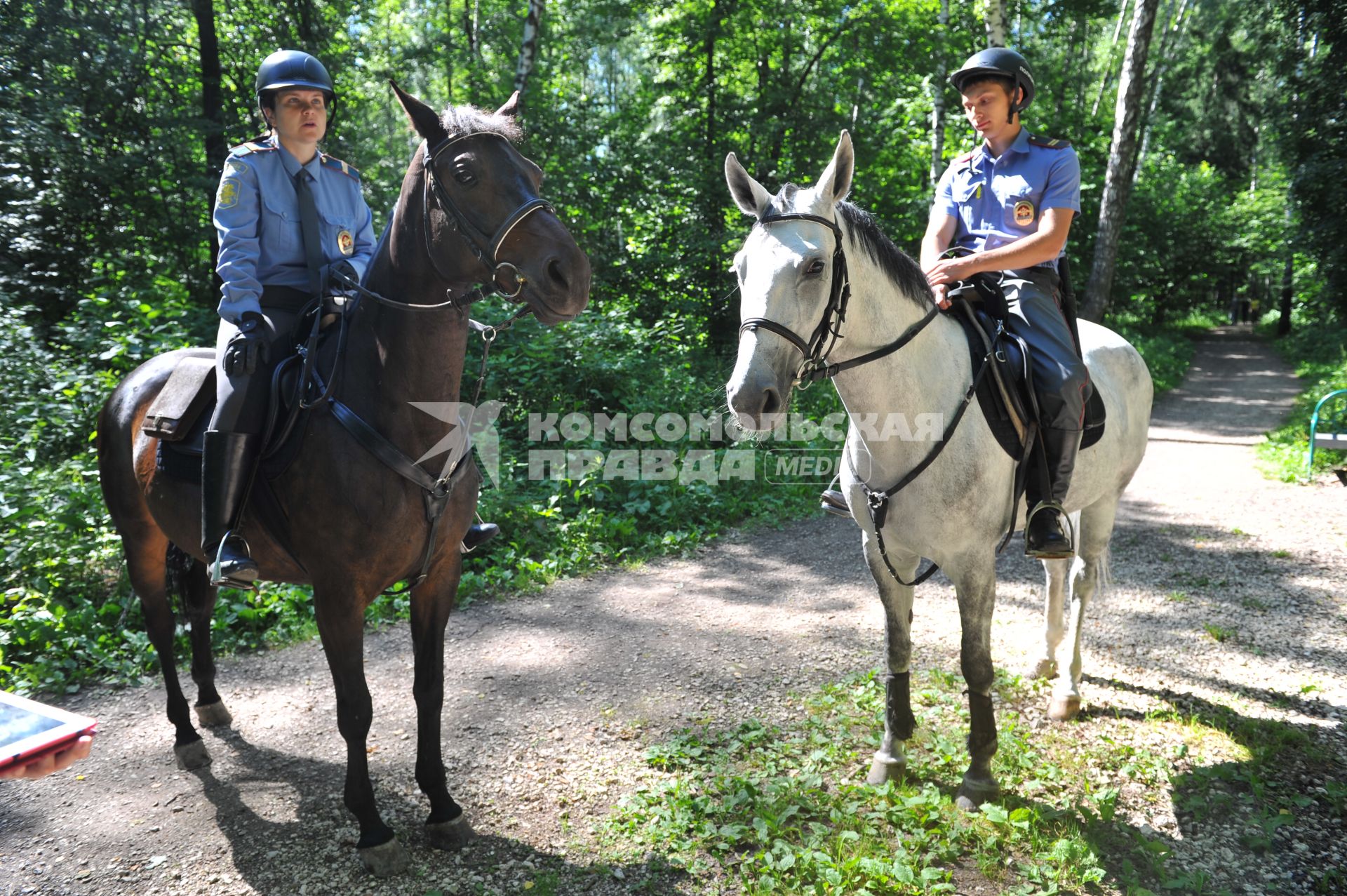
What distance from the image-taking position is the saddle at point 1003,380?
3.26 meters

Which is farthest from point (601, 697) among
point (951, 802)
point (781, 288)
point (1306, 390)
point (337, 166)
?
point (1306, 390)

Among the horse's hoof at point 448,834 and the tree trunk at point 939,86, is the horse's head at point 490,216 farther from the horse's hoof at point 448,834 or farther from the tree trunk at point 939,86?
the tree trunk at point 939,86

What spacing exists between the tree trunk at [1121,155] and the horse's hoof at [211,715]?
42.8 feet

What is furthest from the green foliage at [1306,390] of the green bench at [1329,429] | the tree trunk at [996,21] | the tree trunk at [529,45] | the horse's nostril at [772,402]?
the tree trunk at [529,45]

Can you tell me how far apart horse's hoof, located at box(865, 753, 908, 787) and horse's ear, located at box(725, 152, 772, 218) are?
2.47 meters

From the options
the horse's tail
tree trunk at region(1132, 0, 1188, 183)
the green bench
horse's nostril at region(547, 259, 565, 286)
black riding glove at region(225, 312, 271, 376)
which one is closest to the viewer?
horse's nostril at region(547, 259, 565, 286)

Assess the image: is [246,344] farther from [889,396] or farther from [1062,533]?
[1062,533]

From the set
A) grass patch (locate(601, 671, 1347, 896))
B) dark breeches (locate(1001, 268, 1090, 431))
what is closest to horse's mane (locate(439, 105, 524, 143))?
dark breeches (locate(1001, 268, 1090, 431))

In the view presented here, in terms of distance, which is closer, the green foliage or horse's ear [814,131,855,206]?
horse's ear [814,131,855,206]

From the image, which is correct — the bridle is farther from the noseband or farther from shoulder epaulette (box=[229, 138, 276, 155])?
shoulder epaulette (box=[229, 138, 276, 155])

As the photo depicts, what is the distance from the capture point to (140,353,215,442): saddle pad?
3111 mm

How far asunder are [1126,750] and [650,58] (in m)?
12.8

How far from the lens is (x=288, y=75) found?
9.75 ft

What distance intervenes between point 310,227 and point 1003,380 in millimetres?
2951
